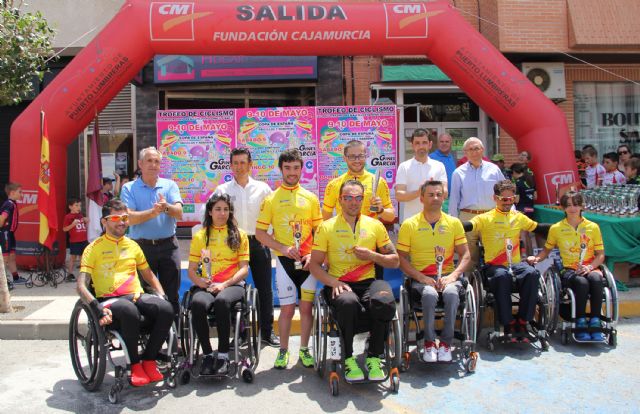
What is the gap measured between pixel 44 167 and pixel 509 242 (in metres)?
5.84

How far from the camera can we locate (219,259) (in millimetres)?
4879

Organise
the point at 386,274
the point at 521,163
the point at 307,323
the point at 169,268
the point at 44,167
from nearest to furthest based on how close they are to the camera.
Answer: the point at 307,323 → the point at 169,268 → the point at 386,274 → the point at 44,167 → the point at 521,163

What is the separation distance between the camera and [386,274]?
5.86 meters

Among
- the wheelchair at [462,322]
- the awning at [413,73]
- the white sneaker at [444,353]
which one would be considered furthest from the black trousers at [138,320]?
the awning at [413,73]

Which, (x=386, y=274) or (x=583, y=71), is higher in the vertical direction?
(x=583, y=71)

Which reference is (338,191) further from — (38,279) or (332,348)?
(38,279)

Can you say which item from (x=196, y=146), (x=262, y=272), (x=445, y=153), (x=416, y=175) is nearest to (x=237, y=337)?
(x=262, y=272)

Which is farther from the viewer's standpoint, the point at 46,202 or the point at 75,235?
the point at 75,235

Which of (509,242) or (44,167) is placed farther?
(44,167)

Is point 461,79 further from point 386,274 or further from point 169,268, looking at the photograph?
point 169,268

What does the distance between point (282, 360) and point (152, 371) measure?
3.48ft

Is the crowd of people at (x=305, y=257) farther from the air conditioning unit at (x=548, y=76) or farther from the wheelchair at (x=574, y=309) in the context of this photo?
the air conditioning unit at (x=548, y=76)

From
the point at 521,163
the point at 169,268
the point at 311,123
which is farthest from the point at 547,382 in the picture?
the point at 311,123

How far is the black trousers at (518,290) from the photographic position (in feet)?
16.9
